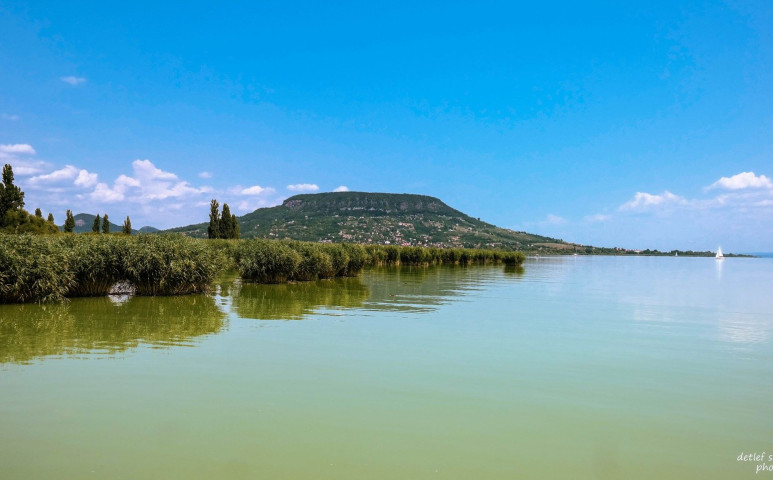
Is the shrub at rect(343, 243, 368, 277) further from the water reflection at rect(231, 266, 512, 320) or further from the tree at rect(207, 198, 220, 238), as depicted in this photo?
the tree at rect(207, 198, 220, 238)

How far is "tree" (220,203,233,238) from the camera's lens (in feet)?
275

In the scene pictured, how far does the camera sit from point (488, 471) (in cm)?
626

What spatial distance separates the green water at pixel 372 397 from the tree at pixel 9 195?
47102mm

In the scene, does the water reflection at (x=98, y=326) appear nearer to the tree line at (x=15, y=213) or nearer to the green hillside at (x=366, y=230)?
the tree line at (x=15, y=213)

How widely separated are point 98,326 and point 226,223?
2810 inches

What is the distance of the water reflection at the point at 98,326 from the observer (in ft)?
40.4

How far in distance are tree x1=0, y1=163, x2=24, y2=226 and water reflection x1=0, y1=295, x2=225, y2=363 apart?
44.9 metres

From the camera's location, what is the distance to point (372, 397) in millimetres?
9016

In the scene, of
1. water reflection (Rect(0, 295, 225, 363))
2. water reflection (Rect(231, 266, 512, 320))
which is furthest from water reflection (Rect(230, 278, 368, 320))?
water reflection (Rect(0, 295, 225, 363))

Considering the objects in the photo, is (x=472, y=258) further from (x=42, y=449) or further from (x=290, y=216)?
(x=290, y=216)

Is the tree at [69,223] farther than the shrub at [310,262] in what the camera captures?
Yes

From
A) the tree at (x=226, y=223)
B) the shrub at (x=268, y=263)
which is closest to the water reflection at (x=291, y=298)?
the shrub at (x=268, y=263)

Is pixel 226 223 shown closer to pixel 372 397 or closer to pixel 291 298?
pixel 291 298

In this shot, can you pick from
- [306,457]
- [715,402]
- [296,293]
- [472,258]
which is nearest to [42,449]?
[306,457]
